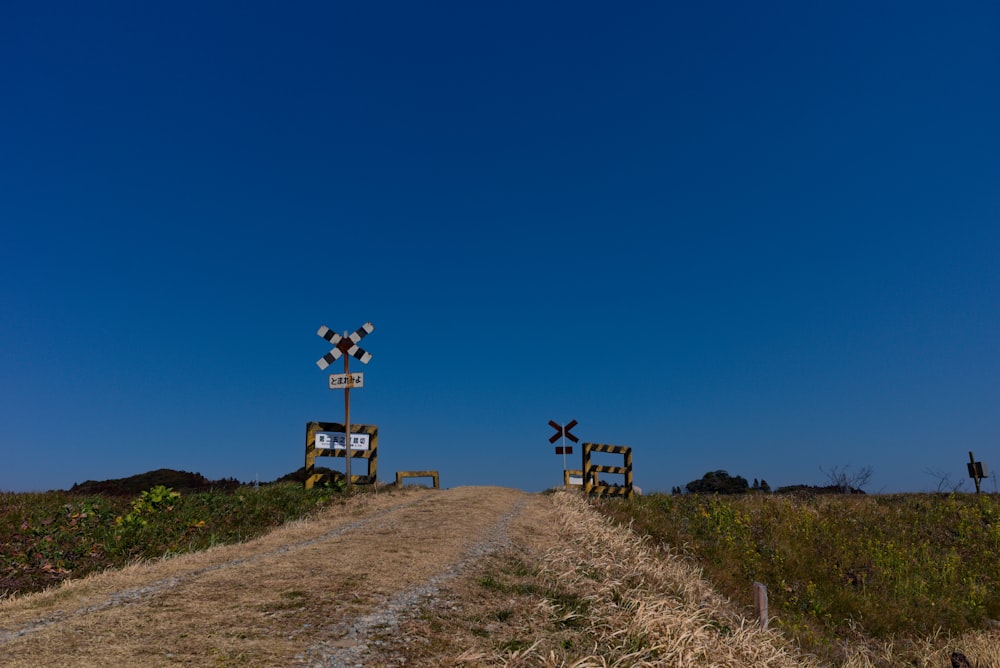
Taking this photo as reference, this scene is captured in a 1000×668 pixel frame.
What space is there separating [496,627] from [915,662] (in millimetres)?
11325

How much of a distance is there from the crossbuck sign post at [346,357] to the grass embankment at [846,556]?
31.6ft

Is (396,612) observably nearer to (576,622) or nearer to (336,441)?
(576,622)

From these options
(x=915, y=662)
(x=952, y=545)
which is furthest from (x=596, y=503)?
(x=952, y=545)

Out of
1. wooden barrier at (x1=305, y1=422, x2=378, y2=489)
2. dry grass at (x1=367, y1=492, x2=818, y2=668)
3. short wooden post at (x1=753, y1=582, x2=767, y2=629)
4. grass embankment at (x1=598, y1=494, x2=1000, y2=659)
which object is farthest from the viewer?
wooden barrier at (x1=305, y1=422, x2=378, y2=489)

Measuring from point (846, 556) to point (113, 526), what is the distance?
2055 cm

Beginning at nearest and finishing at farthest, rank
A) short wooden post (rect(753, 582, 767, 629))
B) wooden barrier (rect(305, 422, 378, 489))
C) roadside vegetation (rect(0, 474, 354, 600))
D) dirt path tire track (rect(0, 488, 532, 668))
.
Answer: dirt path tire track (rect(0, 488, 532, 668)) → short wooden post (rect(753, 582, 767, 629)) → roadside vegetation (rect(0, 474, 354, 600)) → wooden barrier (rect(305, 422, 378, 489))

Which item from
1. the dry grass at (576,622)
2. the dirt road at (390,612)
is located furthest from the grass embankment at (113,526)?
the dry grass at (576,622)

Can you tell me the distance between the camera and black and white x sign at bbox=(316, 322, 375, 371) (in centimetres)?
2123

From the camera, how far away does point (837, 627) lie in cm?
1430

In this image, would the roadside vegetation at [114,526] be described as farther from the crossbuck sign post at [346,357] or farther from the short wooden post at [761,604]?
the short wooden post at [761,604]

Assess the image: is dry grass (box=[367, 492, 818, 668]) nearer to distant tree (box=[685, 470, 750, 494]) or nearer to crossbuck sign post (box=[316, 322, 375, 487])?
crossbuck sign post (box=[316, 322, 375, 487])

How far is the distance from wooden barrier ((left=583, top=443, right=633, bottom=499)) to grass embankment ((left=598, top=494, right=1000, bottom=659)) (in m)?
1.54

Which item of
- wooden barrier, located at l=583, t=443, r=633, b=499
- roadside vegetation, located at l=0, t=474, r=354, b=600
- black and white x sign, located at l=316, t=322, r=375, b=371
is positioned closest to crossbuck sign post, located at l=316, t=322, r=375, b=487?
black and white x sign, located at l=316, t=322, r=375, b=371

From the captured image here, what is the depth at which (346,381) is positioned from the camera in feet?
68.5
